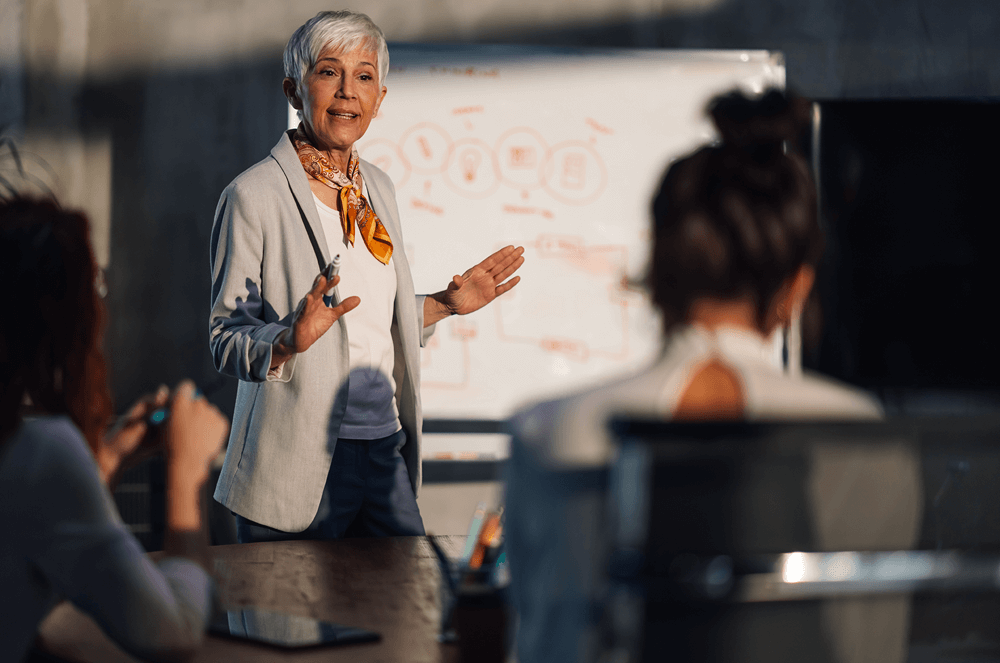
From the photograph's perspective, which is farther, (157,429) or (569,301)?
(569,301)

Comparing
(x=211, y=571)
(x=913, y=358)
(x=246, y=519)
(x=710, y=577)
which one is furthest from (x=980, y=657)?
(x=913, y=358)

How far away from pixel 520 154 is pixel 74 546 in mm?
2402

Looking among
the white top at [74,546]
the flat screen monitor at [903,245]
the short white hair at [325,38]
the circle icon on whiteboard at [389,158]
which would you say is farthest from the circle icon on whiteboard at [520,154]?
the white top at [74,546]

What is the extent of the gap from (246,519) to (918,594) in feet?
4.32

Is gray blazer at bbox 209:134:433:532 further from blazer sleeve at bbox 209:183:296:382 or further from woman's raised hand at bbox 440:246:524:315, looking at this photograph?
woman's raised hand at bbox 440:246:524:315

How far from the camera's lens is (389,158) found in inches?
115

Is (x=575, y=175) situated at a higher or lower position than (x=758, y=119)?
higher

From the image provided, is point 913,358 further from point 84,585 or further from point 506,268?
point 84,585

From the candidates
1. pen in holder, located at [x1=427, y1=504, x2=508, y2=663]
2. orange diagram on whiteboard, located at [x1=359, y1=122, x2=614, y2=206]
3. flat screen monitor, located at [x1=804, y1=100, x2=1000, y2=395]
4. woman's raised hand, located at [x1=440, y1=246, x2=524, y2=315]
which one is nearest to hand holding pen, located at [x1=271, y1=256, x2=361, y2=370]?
woman's raised hand, located at [x1=440, y1=246, x2=524, y2=315]

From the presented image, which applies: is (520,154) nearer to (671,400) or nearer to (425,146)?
(425,146)

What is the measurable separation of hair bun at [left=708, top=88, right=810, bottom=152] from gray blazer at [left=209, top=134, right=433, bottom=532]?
1004mm

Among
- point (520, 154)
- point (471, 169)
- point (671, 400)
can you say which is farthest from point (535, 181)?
point (671, 400)

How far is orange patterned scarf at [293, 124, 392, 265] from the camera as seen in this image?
1847mm

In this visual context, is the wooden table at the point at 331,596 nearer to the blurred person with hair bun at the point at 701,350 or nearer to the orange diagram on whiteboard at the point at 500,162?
the blurred person with hair bun at the point at 701,350
